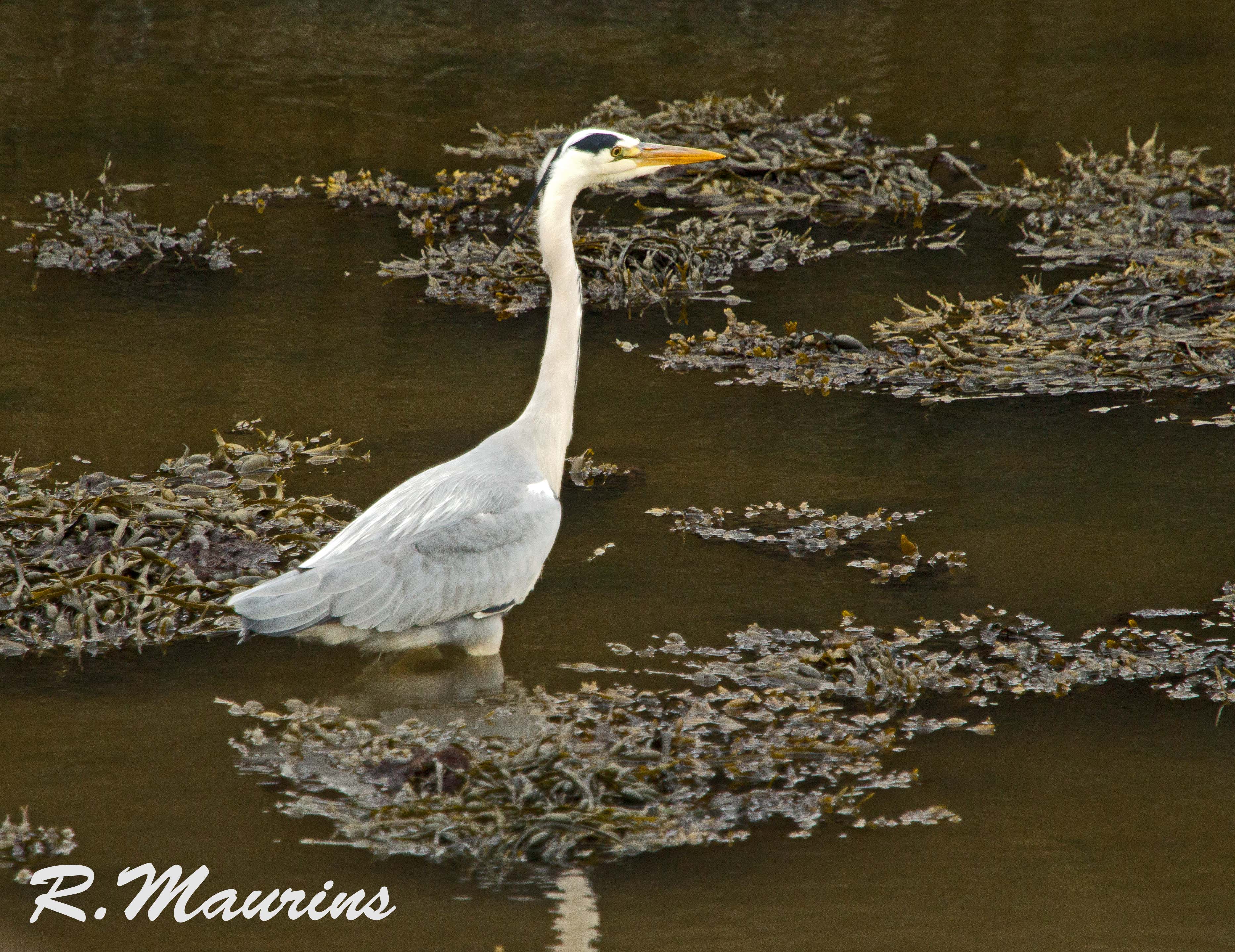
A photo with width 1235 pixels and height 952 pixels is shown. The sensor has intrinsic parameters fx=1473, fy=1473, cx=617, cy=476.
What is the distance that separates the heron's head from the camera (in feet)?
22.7

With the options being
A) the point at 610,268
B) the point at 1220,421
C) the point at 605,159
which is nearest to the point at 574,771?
the point at 605,159

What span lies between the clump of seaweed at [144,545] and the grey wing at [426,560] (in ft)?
1.98

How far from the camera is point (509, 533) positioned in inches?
240

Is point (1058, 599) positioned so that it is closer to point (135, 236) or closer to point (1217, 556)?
point (1217, 556)

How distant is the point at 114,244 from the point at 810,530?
264 inches

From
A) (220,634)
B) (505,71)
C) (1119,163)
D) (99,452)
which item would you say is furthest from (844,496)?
(505,71)

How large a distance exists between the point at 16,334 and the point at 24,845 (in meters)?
6.09

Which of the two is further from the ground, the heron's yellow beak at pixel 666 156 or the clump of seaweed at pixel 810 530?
the heron's yellow beak at pixel 666 156

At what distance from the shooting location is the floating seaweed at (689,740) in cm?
465

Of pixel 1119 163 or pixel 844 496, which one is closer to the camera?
pixel 844 496

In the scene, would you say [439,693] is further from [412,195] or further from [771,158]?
[771,158]

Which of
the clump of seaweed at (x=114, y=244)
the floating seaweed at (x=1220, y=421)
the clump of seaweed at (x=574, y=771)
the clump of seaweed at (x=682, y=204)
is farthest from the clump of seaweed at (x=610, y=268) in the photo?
the clump of seaweed at (x=574, y=771)

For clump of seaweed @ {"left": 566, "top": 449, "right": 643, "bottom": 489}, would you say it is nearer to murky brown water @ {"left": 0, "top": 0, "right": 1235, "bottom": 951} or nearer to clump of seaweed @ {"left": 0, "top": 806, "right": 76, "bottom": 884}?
murky brown water @ {"left": 0, "top": 0, "right": 1235, "bottom": 951}

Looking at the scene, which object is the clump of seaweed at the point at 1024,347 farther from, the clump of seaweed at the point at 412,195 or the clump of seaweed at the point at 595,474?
the clump of seaweed at the point at 412,195
